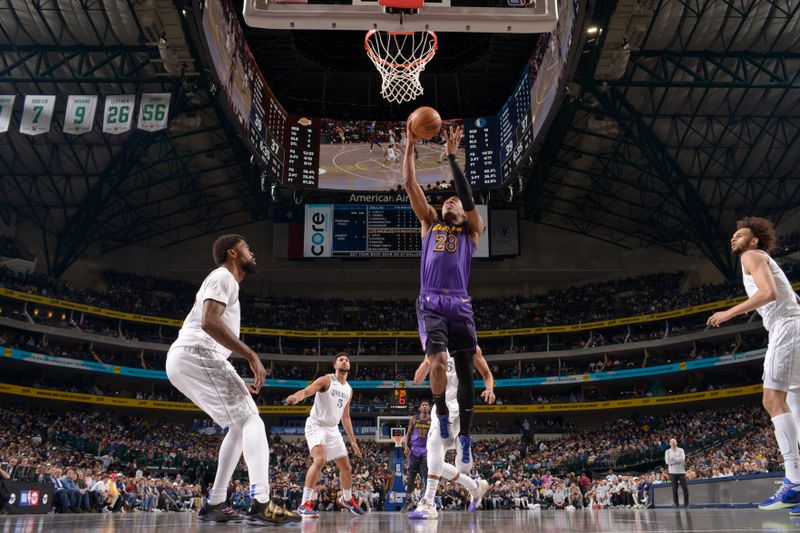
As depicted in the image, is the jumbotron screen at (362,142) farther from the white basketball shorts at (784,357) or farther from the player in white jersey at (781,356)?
the white basketball shorts at (784,357)

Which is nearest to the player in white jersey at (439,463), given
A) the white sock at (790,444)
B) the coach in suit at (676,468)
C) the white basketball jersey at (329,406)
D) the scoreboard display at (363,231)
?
the white basketball jersey at (329,406)

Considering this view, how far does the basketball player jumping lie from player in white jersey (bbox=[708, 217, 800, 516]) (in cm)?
408

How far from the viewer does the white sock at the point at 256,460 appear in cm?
472

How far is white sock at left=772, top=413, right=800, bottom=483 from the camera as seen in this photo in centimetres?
560

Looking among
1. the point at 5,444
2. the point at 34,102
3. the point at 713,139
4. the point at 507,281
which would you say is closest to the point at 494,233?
the point at 507,281

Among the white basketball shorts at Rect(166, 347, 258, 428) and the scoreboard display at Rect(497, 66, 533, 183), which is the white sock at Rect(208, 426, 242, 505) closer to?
the white basketball shorts at Rect(166, 347, 258, 428)

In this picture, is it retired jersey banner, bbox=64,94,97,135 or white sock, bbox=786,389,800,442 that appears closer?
white sock, bbox=786,389,800,442

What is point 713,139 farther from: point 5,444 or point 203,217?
point 5,444

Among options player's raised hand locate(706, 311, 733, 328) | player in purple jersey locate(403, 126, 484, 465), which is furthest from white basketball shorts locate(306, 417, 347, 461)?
player's raised hand locate(706, 311, 733, 328)

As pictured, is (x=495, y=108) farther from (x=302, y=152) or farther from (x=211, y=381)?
(x=211, y=381)

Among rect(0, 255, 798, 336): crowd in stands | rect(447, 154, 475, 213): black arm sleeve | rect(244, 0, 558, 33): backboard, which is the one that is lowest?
rect(447, 154, 475, 213): black arm sleeve

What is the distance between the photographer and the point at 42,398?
31.5 m

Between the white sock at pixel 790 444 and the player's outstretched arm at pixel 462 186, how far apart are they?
320cm

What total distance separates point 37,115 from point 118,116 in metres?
2.54
